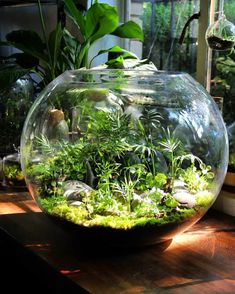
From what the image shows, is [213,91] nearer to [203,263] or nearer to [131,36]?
[131,36]

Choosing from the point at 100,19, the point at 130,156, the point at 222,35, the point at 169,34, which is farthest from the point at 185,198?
the point at 169,34

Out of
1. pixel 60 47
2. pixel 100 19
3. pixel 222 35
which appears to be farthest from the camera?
pixel 60 47

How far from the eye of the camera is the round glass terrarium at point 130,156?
117 cm

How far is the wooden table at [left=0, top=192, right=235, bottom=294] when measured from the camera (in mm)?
1074

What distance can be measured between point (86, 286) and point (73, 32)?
1416mm

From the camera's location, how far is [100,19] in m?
1.78

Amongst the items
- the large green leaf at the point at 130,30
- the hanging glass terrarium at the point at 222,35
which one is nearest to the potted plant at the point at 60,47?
the large green leaf at the point at 130,30

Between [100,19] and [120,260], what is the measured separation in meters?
0.89

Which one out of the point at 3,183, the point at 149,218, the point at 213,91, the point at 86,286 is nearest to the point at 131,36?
the point at 213,91

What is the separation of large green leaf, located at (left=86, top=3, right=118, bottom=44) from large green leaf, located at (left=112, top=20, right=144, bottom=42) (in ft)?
0.30

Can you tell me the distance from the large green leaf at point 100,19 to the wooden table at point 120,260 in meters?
0.67

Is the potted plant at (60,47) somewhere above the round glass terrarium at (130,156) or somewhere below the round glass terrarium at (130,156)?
above

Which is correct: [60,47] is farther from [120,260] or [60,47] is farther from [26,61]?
[120,260]

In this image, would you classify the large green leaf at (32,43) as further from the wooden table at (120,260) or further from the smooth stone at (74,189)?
the smooth stone at (74,189)
